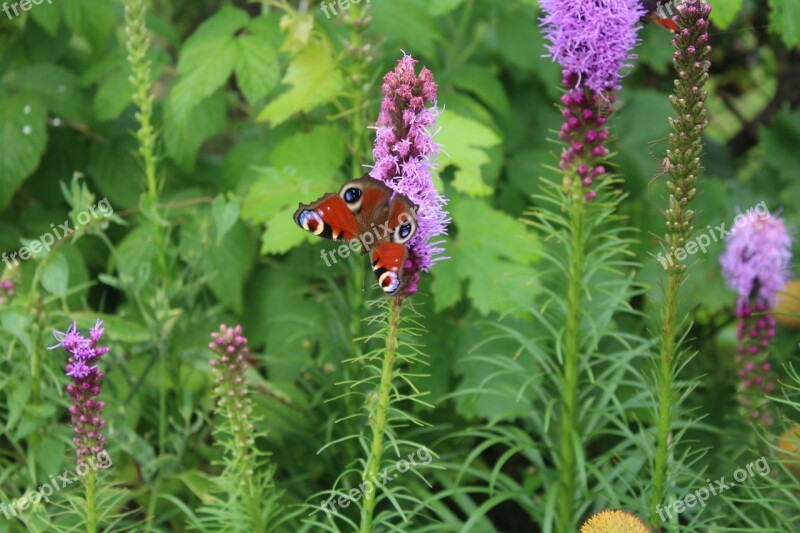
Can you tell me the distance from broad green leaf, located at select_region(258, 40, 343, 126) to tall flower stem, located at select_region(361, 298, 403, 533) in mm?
1235

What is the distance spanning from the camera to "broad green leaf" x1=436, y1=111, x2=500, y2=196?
3.23 meters

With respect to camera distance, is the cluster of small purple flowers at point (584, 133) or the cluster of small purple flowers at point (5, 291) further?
the cluster of small purple flowers at point (5, 291)

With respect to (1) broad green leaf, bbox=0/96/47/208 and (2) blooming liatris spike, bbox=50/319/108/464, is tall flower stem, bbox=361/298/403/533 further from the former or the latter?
(1) broad green leaf, bbox=0/96/47/208

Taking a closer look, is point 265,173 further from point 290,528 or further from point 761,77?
point 761,77

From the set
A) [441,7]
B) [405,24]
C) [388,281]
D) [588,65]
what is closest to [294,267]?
[405,24]

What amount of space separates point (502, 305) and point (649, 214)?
4.38 feet

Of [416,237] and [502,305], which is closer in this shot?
[416,237]

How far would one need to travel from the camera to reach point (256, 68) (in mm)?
3395

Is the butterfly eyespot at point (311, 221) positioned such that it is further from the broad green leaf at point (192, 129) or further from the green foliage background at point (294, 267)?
the broad green leaf at point (192, 129)

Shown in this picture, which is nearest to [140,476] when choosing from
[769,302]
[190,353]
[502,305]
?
[190,353]

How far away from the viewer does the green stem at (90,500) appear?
2.37m

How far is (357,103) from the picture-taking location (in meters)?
3.27

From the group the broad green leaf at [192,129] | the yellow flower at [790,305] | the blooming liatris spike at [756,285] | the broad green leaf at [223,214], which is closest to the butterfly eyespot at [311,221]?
the broad green leaf at [223,214]

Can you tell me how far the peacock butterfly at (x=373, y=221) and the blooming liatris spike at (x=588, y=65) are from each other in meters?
0.73
